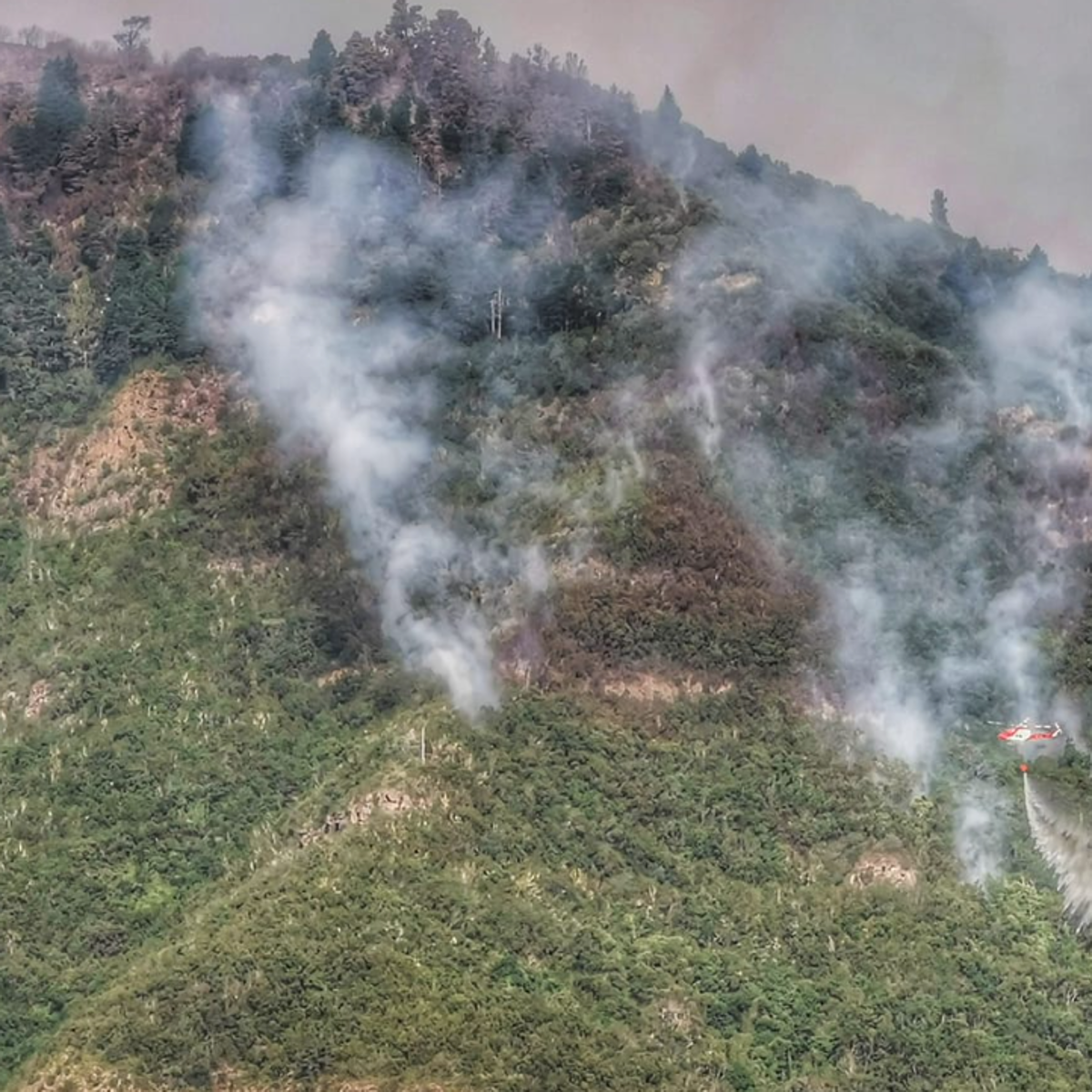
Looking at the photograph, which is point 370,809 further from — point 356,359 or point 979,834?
point 356,359

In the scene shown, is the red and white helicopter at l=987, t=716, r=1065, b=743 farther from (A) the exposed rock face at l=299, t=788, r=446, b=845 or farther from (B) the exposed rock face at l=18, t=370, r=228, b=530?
(B) the exposed rock face at l=18, t=370, r=228, b=530

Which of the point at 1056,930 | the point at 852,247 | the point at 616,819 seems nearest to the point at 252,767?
the point at 616,819

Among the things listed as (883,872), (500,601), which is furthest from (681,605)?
(883,872)

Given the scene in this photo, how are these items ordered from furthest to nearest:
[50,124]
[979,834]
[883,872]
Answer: [50,124]
[979,834]
[883,872]

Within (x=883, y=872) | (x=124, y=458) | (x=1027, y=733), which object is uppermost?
(x=124, y=458)

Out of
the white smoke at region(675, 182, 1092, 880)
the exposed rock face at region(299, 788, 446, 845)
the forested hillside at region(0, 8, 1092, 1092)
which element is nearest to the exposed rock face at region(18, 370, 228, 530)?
the forested hillside at region(0, 8, 1092, 1092)

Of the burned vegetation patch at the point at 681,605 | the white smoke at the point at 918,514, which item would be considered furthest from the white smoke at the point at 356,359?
the white smoke at the point at 918,514

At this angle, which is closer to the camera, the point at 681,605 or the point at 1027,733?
the point at 681,605

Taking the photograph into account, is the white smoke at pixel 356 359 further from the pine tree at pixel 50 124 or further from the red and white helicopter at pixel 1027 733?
the red and white helicopter at pixel 1027 733
